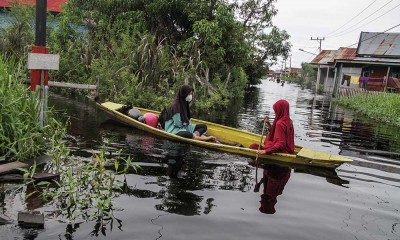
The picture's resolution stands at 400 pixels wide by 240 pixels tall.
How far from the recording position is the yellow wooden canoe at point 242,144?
652 cm

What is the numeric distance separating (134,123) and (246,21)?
17760mm

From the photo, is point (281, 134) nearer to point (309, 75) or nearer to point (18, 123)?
point (18, 123)

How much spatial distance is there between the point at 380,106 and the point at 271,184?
573 inches

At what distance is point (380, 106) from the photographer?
17.9m

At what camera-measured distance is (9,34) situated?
16.0 m

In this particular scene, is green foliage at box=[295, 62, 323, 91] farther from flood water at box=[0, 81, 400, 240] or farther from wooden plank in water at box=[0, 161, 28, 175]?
wooden plank in water at box=[0, 161, 28, 175]

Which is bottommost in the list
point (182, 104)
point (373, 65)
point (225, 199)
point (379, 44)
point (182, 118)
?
point (225, 199)

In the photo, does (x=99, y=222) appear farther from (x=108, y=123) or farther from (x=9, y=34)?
(x=9, y=34)

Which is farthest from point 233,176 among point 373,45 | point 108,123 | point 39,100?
point 373,45

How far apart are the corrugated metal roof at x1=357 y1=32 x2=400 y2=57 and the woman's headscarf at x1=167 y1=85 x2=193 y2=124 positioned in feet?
78.5

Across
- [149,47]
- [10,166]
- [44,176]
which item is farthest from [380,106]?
[10,166]

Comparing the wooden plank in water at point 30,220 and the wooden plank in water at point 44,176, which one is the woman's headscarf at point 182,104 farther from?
the wooden plank in water at point 30,220

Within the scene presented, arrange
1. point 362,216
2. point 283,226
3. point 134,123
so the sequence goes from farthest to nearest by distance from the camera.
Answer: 1. point 134,123
2. point 362,216
3. point 283,226

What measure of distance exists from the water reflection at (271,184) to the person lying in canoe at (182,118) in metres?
1.86
